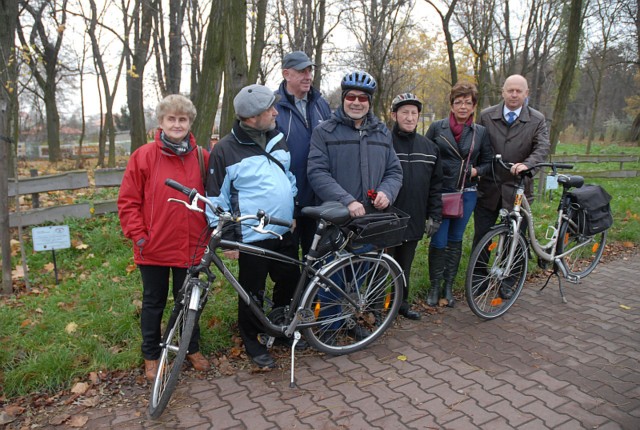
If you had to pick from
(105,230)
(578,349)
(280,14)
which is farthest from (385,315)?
(280,14)

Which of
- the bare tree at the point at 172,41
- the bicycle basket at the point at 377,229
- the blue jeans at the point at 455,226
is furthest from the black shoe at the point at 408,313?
the bare tree at the point at 172,41

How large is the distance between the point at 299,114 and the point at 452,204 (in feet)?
5.45

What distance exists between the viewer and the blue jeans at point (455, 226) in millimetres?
4516

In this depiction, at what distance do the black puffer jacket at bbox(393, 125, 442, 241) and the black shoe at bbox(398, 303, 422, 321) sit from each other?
720 millimetres

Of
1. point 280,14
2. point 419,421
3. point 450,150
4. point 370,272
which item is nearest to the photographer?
point 419,421

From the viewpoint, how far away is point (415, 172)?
403 cm

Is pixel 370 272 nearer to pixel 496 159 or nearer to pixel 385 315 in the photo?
pixel 385 315

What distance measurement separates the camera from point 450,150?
171 inches

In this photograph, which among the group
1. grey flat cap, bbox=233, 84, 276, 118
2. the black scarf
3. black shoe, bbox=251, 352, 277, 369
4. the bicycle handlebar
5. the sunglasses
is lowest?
black shoe, bbox=251, 352, 277, 369

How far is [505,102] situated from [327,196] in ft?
7.52

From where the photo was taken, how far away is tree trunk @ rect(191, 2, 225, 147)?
712cm

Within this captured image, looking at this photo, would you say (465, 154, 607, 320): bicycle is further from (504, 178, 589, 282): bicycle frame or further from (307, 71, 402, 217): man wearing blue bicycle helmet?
(307, 71, 402, 217): man wearing blue bicycle helmet

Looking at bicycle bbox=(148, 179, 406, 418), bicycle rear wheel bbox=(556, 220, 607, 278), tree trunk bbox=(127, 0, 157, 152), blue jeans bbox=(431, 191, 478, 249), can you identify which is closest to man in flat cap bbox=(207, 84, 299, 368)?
bicycle bbox=(148, 179, 406, 418)

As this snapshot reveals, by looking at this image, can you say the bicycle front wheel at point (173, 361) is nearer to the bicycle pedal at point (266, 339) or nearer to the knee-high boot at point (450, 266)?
the bicycle pedal at point (266, 339)
